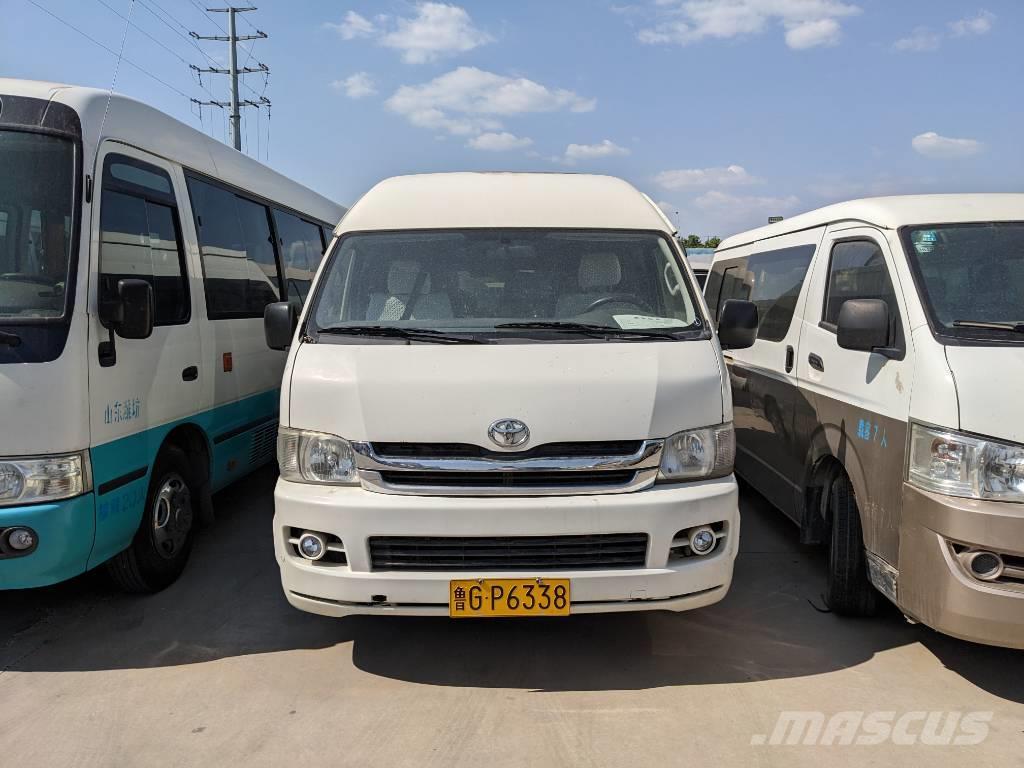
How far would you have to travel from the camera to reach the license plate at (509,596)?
3.50m

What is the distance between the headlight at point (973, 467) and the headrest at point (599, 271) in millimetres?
1678

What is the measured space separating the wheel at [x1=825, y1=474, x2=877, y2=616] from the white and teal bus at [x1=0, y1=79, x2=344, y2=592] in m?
3.72

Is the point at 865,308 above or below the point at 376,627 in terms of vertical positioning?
above

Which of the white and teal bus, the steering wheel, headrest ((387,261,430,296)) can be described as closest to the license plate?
the steering wheel

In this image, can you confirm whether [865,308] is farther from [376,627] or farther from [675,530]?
[376,627]

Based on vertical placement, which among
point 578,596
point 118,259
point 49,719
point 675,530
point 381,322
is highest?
point 118,259

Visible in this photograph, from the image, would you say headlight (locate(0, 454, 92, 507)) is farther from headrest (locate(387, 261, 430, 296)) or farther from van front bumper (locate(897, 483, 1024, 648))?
van front bumper (locate(897, 483, 1024, 648))

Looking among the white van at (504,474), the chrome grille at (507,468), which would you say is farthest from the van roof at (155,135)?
the chrome grille at (507,468)

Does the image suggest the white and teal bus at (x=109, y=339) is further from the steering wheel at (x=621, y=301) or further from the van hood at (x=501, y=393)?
the steering wheel at (x=621, y=301)

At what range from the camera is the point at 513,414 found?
3547mm

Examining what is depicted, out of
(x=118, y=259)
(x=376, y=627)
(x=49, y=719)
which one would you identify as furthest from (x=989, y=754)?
(x=118, y=259)

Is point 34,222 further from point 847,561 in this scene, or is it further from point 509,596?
point 847,561

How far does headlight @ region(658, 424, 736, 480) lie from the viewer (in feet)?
12.0

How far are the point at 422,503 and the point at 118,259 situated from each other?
7.44 feet
